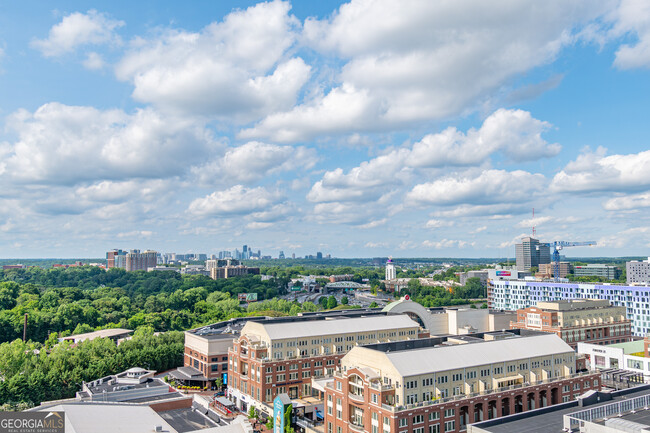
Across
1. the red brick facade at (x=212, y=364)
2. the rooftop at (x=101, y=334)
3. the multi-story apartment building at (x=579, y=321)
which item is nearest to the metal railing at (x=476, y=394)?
the multi-story apartment building at (x=579, y=321)

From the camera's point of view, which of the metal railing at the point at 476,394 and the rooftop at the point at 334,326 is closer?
the metal railing at the point at 476,394

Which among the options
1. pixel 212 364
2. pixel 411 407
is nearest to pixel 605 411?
pixel 411 407

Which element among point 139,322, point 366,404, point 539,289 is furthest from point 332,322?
point 539,289

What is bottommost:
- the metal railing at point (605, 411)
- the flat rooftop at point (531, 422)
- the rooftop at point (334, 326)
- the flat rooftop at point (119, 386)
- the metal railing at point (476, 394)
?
the flat rooftop at point (119, 386)

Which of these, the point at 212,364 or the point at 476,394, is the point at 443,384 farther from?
the point at 212,364

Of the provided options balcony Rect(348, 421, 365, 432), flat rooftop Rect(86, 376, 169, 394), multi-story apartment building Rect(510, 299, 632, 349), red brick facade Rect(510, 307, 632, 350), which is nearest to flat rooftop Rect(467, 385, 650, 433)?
balcony Rect(348, 421, 365, 432)

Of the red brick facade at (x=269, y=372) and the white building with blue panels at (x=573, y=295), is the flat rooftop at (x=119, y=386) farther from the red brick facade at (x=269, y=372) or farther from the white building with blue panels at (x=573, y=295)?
the white building with blue panels at (x=573, y=295)

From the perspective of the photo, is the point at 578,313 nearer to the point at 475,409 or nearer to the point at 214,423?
the point at 475,409
